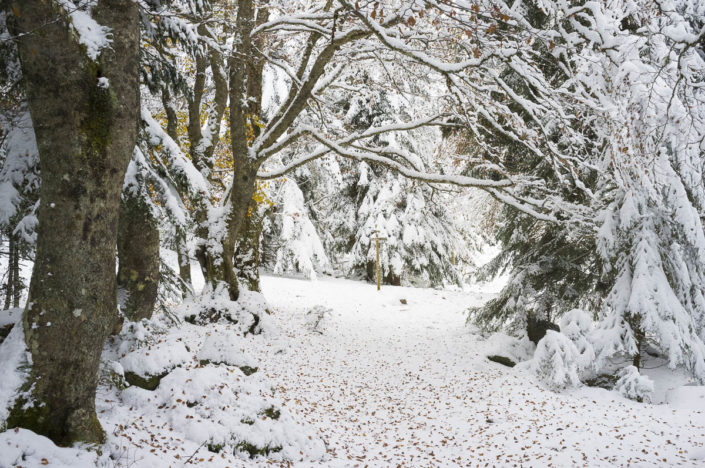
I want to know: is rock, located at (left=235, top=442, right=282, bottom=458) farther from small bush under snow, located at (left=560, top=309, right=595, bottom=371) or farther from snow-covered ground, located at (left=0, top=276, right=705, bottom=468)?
small bush under snow, located at (left=560, top=309, right=595, bottom=371)

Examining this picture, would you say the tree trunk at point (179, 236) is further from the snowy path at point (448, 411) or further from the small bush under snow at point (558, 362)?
the small bush under snow at point (558, 362)

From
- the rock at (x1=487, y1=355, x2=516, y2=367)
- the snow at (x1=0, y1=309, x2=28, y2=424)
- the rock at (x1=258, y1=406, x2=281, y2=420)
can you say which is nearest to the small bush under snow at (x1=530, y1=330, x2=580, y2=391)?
the rock at (x1=487, y1=355, x2=516, y2=367)

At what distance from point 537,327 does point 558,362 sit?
1.96m

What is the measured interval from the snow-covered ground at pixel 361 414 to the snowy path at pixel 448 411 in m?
0.02

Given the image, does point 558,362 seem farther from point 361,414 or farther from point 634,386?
point 361,414

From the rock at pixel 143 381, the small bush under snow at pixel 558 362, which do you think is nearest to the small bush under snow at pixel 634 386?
the small bush under snow at pixel 558 362

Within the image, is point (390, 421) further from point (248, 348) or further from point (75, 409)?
point (75, 409)

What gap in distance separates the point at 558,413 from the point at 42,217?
618 cm

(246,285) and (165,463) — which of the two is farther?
(246,285)

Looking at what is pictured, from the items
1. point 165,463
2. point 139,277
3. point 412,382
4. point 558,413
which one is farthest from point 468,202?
point 165,463

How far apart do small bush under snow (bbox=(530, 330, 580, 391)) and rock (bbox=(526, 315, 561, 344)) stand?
151 cm

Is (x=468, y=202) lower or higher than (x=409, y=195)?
lower

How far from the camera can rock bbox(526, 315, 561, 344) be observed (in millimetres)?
8188

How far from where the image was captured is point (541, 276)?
27.9ft
